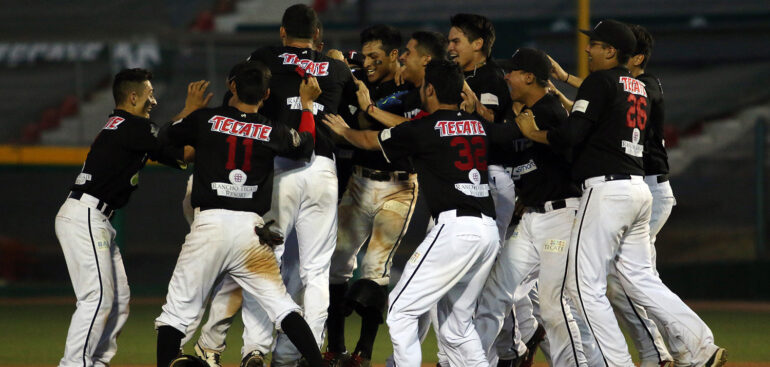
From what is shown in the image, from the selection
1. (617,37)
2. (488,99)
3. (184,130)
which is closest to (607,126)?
(617,37)

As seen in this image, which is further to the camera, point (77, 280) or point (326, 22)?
point (326, 22)

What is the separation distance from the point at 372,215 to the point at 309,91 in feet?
3.68

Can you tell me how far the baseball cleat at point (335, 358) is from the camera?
687 cm

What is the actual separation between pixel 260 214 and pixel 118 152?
101cm

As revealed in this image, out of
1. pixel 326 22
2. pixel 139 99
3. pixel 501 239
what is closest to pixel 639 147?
pixel 501 239

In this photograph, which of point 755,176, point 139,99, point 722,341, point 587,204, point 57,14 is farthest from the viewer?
point 57,14

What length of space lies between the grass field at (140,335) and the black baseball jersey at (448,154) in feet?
7.50

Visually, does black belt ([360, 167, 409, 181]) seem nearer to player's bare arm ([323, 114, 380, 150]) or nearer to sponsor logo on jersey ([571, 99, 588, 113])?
player's bare arm ([323, 114, 380, 150])

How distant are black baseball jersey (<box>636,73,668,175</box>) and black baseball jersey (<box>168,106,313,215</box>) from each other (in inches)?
96.4

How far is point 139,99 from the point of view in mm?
6543

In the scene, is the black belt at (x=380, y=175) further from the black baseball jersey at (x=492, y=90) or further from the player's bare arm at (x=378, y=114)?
the black baseball jersey at (x=492, y=90)

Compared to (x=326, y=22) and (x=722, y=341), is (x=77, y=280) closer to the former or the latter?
(x=722, y=341)

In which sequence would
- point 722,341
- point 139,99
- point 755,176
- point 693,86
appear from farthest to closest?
1. point 693,86
2. point 755,176
3. point 722,341
4. point 139,99

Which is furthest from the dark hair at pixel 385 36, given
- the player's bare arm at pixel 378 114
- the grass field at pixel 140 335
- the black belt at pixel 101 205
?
the grass field at pixel 140 335
